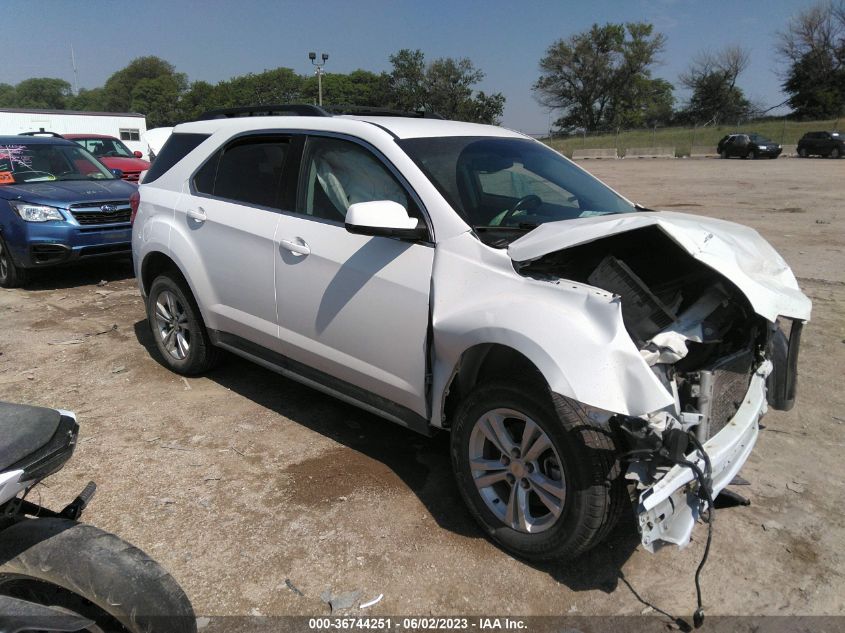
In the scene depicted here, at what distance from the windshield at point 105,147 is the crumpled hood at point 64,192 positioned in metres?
8.09

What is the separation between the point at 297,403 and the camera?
185 inches

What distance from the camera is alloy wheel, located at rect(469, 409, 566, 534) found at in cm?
282

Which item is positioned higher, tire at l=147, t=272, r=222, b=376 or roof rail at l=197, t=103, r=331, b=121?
roof rail at l=197, t=103, r=331, b=121

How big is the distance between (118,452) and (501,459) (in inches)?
95.5

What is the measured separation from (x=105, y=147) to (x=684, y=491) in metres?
17.2

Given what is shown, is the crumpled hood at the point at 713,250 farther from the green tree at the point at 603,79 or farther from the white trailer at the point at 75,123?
the green tree at the point at 603,79

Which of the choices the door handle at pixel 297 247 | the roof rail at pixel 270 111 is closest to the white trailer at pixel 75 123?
the roof rail at pixel 270 111

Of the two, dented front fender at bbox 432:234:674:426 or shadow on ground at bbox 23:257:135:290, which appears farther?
shadow on ground at bbox 23:257:135:290

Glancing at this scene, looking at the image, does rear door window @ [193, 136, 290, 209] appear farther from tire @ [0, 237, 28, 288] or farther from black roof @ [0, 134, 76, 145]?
black roof @ [0, 134, 76, 145]

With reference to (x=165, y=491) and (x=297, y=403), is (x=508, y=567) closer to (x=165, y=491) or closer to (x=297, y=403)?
(x=165, y=491)

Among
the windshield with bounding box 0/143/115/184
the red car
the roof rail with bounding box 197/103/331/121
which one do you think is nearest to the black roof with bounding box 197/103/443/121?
the roof rail with bounding box 197/103/331/121

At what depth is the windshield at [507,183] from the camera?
11.3ft

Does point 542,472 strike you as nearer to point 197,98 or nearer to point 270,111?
point 270,111

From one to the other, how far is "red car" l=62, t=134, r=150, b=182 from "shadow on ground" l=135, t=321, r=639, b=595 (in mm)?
10264
